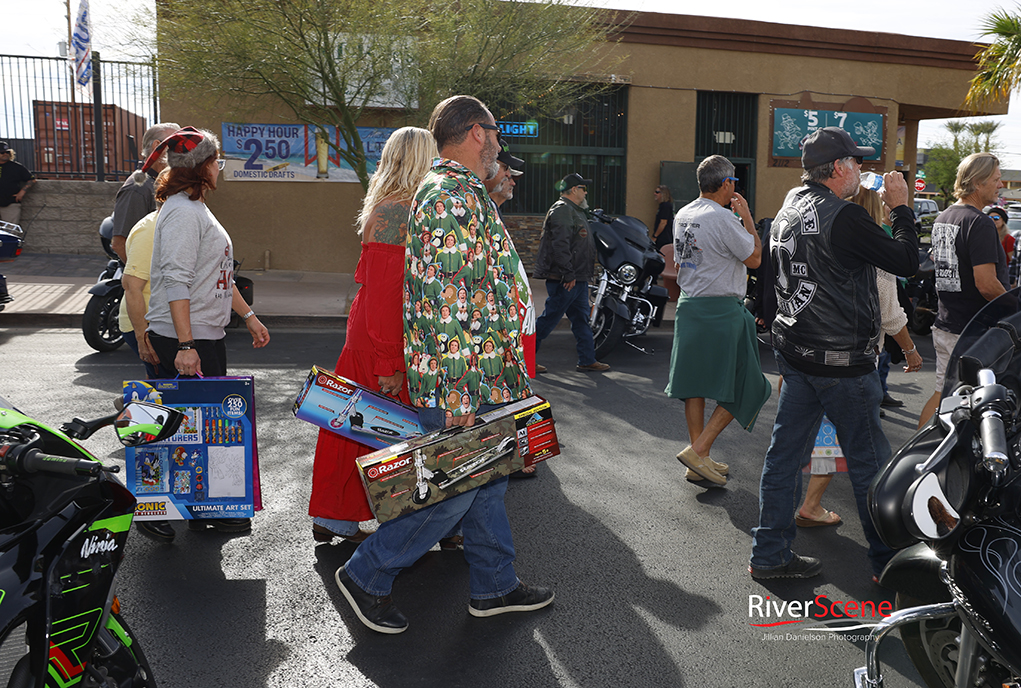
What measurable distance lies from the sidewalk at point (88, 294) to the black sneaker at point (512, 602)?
314 inches

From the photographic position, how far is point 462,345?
3.10m

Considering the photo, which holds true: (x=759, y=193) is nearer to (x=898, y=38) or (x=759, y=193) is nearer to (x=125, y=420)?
(x=898, y=38)

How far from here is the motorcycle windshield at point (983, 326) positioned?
2.35 metres

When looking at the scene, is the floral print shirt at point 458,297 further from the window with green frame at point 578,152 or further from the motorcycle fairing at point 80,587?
the window with green frame at point 578,152

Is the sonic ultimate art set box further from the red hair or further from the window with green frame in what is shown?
the window with green frame

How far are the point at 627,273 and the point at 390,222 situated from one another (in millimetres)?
5699

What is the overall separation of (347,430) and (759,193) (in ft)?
53.2

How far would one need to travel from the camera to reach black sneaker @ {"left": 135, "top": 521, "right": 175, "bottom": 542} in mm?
4203

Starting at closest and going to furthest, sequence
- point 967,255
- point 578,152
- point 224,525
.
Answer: point 224,525
point 967,255
point 578,152

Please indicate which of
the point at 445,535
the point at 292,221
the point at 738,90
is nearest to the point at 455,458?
the point at 445,535

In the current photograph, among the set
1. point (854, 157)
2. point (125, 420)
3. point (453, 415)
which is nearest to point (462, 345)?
point (453, 415)

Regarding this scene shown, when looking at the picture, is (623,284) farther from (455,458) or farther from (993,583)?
(993,583)

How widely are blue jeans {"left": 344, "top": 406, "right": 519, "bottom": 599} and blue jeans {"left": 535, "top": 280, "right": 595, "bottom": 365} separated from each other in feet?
16.4

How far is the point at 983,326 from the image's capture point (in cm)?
250
